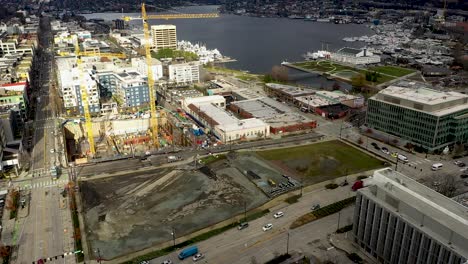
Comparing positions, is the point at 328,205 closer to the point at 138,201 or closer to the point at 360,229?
the point at 360,229

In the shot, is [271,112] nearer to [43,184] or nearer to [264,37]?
[43,184]

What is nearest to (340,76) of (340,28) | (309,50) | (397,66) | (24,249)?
(397,66)

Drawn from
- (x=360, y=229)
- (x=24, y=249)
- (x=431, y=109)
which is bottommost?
(x=24, y=249)

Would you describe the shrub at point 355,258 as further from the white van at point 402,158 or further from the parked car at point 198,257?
the white van at point 402,158

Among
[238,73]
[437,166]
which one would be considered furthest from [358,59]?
[437,166]

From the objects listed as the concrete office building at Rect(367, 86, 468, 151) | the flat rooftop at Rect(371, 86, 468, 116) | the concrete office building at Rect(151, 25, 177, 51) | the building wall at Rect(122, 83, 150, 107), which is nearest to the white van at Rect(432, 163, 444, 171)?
the concrete office building at Rect(367, 86, 468, 151)

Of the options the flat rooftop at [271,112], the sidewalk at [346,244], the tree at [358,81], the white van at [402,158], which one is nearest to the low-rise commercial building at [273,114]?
the flat rooftop at [271,112]
